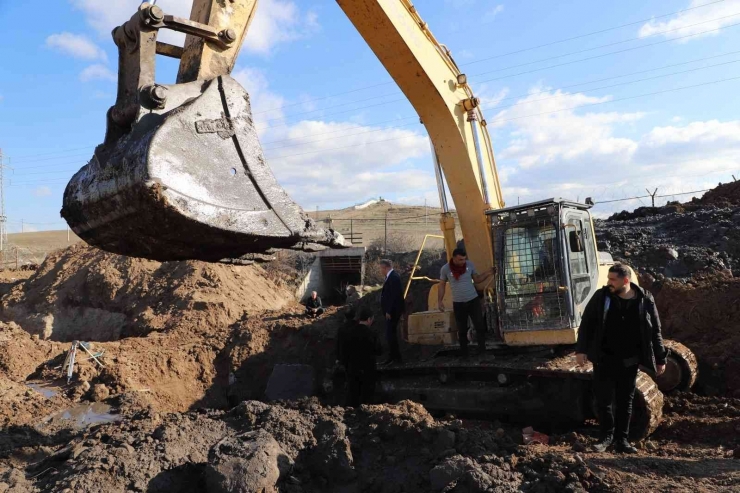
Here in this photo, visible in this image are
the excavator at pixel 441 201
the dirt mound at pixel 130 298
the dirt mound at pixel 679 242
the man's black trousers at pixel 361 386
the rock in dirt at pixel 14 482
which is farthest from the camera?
the dirt mound at pixel 679 242

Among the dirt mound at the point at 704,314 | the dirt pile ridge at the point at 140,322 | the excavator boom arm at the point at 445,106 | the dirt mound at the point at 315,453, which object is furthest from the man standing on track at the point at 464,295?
the dirt pile ridge at the point at 140,322

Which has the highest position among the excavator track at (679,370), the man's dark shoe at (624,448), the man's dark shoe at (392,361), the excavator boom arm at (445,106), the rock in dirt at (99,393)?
the excavator boom arm at (445,106)

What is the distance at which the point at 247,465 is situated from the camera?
13.2ft

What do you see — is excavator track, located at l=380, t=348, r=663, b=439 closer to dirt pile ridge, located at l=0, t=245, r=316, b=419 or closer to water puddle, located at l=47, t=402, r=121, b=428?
dirt pile ridge, located at l=0, t=245, r=316, b=419

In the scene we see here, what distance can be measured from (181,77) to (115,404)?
539 centimetres

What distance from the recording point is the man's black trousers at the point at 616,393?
5.28 meters

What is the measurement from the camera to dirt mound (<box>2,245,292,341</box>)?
42.8 ft

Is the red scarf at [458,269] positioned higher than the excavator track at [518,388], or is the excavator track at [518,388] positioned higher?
the red scarf at [458,269]

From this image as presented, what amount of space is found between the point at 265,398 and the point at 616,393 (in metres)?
5.45

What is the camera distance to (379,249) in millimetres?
21812

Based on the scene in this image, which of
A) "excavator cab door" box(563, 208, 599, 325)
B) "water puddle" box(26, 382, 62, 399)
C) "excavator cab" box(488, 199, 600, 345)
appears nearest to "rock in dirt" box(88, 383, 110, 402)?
"water puddle" box(26, 382, 62, 399)

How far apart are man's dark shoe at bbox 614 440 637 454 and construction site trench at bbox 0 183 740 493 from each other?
16cm

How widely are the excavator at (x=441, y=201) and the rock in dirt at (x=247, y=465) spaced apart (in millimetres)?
1297

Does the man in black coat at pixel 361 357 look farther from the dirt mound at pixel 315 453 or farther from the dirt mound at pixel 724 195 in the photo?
the dirt mound at pixel 724 195
